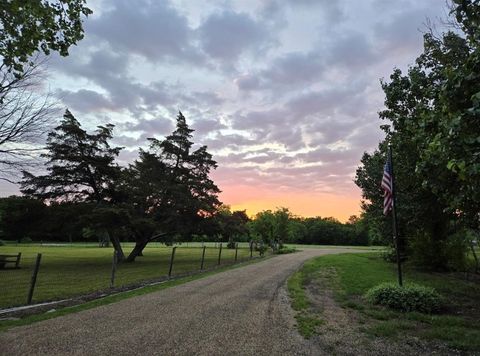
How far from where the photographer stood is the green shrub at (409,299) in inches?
375

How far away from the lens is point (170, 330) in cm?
725

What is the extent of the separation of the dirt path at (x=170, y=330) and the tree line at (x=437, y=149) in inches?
154

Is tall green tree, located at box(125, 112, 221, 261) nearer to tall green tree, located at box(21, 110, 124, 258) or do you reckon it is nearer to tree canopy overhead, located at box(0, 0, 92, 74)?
tall green tree, located at box(21, 110, 124, 258)

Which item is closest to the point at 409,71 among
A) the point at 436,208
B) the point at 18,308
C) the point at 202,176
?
the point at 436,208

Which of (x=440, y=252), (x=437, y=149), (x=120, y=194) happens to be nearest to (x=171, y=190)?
(x=120, y=194)

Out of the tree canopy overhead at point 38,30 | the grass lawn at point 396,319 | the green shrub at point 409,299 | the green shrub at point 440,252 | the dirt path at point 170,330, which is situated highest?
the tree canopy overhead at point 38,30

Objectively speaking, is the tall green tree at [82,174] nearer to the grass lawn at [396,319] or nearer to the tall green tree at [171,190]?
the tall green tree at [171,190]

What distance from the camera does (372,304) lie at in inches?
410

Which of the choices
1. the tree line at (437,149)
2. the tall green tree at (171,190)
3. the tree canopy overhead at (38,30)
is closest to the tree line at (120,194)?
the tall green tree at (171,190)

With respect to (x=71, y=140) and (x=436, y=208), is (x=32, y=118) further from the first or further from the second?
(x=436, y=208)

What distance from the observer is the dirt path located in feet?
20.0

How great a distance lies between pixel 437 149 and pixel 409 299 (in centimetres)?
469

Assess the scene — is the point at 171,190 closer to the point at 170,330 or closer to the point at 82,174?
the point at 82,174

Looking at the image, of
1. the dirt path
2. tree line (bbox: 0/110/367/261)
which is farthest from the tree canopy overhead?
tree line (bbox: 0/110/367/261)
